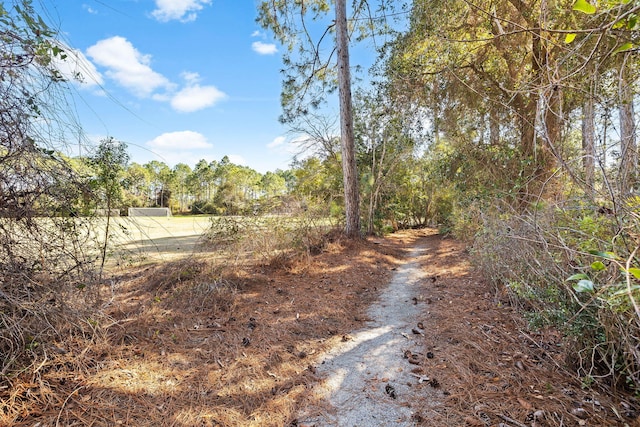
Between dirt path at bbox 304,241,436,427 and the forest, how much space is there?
1099 mm

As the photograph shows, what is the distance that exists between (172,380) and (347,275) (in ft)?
11.9

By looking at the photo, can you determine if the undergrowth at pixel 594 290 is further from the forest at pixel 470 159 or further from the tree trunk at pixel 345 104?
the tree trunk at pixel 345 104

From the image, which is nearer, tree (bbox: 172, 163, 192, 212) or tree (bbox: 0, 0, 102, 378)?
tree (bbox: 0, 0, 102, 378)

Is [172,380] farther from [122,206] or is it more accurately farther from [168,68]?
[168,68]

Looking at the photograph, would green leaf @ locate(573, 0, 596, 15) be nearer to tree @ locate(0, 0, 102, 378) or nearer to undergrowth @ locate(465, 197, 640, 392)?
undergrowth @ locate(465, 197, 640, 392)

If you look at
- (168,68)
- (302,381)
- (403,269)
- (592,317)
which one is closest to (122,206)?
(302,381)

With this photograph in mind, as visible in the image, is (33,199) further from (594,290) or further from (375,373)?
(594,290)

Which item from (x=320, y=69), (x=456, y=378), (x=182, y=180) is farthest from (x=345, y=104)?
(x=182, y=180)

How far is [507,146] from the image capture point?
6.90 metres

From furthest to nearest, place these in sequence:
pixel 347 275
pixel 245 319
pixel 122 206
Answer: pixel 347 275
pixel 122 206
pixel 245 319

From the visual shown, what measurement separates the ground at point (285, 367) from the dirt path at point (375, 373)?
0.02 m

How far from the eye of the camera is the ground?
184cm

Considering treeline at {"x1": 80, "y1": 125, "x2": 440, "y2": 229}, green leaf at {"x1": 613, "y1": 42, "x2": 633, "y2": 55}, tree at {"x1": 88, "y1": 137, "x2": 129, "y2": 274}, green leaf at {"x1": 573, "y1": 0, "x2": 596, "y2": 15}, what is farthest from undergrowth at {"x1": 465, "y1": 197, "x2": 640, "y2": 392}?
tree at {"x1": 88, "y1": 137, "x2": 129, "y2": 274}

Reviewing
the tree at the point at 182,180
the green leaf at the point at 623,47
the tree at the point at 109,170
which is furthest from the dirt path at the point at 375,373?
the tree at the point at 182,180
